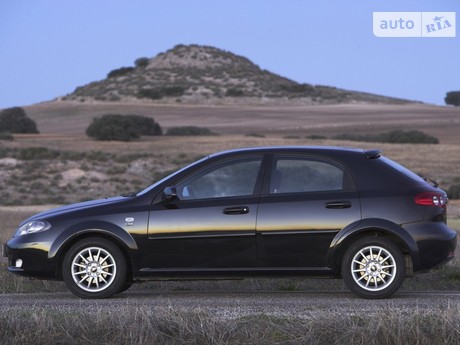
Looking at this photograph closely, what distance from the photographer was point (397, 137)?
226 ft

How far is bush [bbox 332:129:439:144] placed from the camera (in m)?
67.1

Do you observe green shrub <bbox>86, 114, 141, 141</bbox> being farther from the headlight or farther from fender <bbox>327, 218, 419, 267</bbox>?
fender <bbox>327, 218, 419, 267</bbox>

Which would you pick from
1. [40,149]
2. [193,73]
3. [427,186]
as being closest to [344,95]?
[193,73]

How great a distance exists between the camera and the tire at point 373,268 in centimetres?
998

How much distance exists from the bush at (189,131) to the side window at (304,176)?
62.6 meters

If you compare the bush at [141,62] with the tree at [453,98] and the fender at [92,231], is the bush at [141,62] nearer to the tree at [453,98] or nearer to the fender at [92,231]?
the tree at [453,98]

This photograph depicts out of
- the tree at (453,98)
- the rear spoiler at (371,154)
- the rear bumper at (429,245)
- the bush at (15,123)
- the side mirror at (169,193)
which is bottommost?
the rear bumper at (429,245)

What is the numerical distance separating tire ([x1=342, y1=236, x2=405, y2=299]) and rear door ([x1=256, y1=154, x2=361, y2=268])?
248 millimetres

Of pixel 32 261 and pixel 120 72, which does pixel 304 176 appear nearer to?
pixel 32 261

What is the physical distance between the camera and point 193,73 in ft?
439

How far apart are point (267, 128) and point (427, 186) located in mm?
69162

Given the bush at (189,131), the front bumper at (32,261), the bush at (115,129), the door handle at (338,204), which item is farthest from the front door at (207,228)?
the bush at (189,131)

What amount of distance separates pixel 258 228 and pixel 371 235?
1086 mm

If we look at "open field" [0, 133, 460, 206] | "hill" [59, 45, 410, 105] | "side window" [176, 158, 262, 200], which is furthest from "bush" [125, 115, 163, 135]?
"side window" [176, 158, 262, 200]
